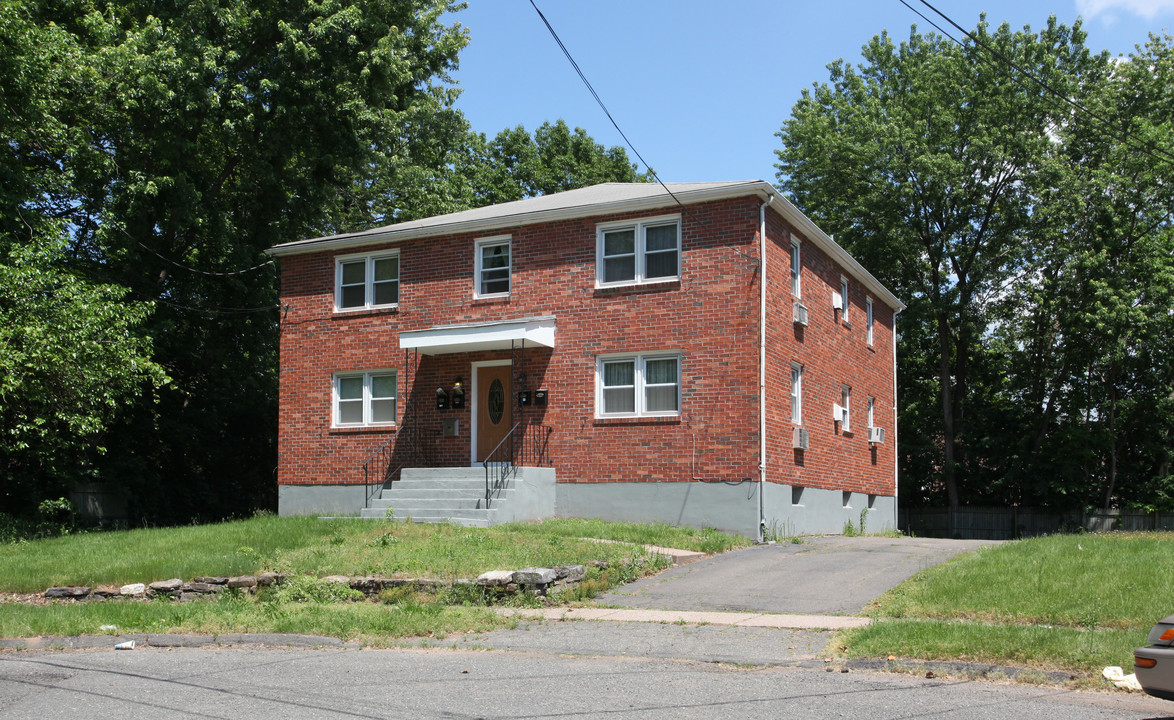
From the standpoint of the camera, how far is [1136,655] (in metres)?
6.27

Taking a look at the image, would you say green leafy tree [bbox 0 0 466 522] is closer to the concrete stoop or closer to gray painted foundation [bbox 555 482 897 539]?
the concrete stoop

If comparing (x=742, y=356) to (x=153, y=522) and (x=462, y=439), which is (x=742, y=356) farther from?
(x=153, y=522)

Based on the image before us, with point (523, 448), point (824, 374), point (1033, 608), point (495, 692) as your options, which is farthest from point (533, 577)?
point (824, 374)

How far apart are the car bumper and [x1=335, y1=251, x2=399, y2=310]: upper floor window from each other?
740 inches

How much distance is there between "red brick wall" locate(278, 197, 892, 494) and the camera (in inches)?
768

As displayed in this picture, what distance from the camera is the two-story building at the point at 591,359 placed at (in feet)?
63.9

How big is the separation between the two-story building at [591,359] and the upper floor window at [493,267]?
0.16 feet

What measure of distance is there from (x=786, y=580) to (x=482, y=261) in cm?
1097

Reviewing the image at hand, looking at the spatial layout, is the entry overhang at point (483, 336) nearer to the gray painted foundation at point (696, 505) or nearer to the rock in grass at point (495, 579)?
the gray painted foundation at point (696, 505)

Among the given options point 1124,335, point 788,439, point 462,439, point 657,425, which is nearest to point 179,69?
point 462,439

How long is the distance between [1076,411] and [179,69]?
93.9 ft

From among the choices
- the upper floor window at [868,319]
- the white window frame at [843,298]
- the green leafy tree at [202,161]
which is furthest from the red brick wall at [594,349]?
the green leafy tree at [202,161]

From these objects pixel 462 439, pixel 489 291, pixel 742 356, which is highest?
pixel 489 291

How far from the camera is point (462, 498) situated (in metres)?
19.5
